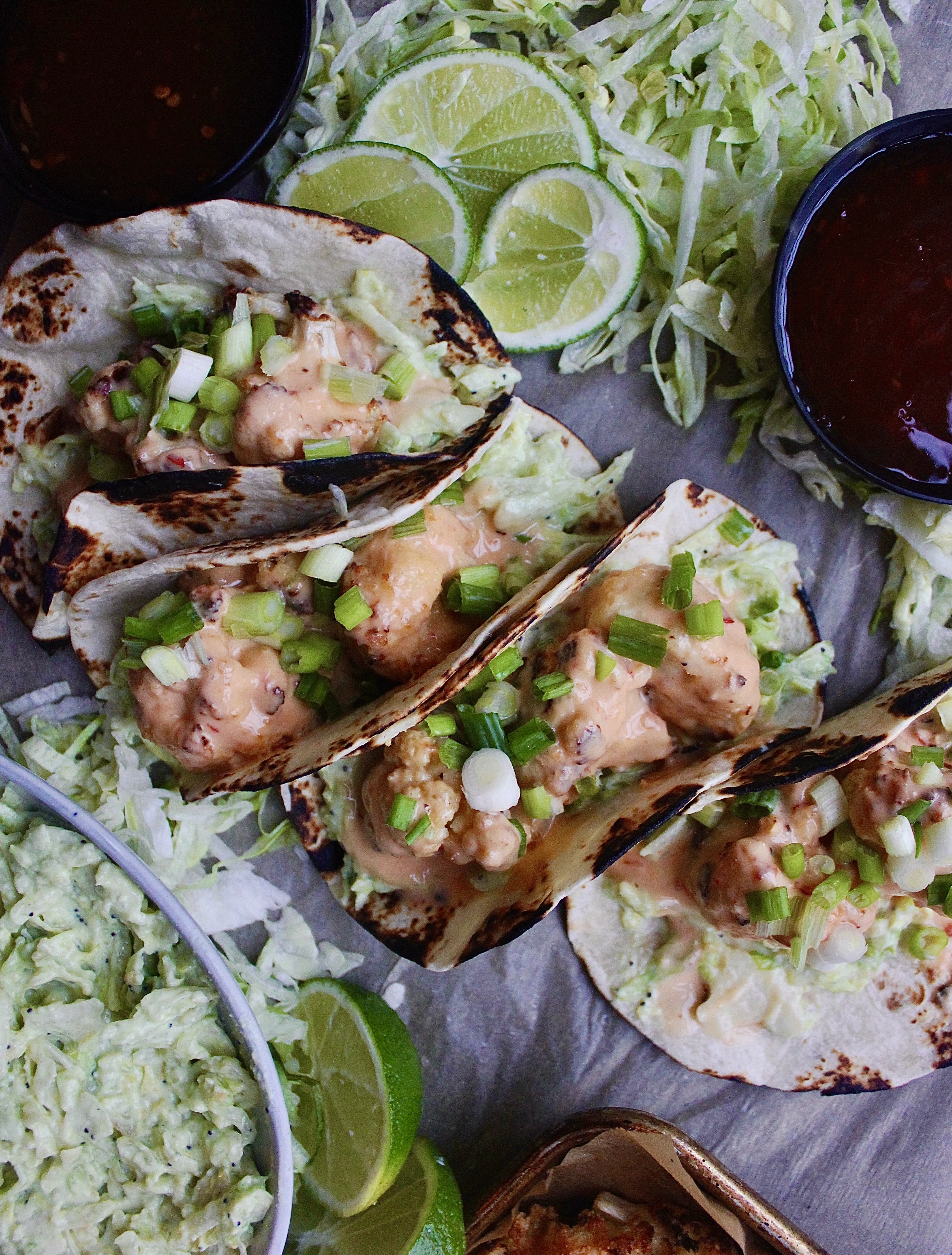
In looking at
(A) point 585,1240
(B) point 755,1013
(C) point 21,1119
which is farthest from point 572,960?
(C) point 21,1119

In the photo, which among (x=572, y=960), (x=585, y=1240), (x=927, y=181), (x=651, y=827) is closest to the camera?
(x=651, y=827)

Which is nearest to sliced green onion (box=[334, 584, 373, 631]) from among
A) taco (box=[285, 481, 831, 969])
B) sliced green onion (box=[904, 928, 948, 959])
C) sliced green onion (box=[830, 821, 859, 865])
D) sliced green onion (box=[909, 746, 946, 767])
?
taco (box=[285, 481, 831, 969])

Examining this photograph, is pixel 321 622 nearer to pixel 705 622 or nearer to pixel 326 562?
pixel 326 562

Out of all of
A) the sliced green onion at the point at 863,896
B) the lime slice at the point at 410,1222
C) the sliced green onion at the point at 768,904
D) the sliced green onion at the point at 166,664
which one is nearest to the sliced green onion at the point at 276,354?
the sliced green onion at the point at 166,664

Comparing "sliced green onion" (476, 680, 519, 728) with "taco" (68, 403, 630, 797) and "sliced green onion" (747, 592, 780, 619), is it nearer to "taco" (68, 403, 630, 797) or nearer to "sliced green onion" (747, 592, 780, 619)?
"taco" (68, 403, 630, 797)

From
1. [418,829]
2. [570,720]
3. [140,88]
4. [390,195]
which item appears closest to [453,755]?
[418,829]

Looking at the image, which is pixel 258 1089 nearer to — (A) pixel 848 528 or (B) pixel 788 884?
(B) pixel 788 884
